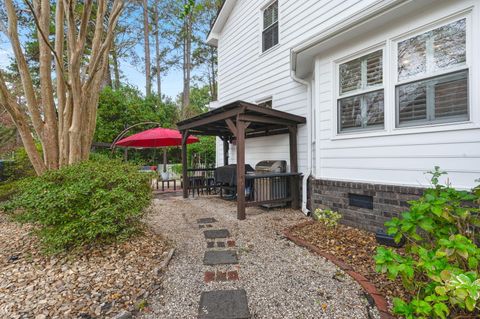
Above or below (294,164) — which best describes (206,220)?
below

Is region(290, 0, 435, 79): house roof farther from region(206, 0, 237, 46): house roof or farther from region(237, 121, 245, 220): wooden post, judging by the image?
region(206, 0, 237, 46): house roof

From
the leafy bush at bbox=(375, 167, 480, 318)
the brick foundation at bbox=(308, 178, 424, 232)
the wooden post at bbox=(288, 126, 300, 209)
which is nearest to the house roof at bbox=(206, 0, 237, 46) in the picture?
the wooden post at bbox=(288, 126, 300, 209)

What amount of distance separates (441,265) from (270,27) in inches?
275

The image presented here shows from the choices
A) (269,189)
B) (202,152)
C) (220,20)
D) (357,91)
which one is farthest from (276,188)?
(202,152)

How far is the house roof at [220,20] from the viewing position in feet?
26.7

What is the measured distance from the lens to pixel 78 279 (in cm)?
236

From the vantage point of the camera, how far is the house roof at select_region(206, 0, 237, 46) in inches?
321

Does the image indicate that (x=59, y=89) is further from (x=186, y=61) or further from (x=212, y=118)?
(x=186, y=61)

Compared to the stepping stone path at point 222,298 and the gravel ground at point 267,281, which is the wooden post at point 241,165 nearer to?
the gravel ground at point 267,281

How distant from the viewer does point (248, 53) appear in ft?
24.7

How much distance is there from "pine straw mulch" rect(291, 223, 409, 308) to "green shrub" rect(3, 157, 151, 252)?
2.56 meters

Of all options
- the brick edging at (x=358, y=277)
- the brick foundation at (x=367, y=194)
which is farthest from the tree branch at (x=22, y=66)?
the brick foundation at (x=367, y=194)

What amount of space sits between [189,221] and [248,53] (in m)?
5.64

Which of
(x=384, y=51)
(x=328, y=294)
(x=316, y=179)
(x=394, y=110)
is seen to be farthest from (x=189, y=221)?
(x=384, y=51)
